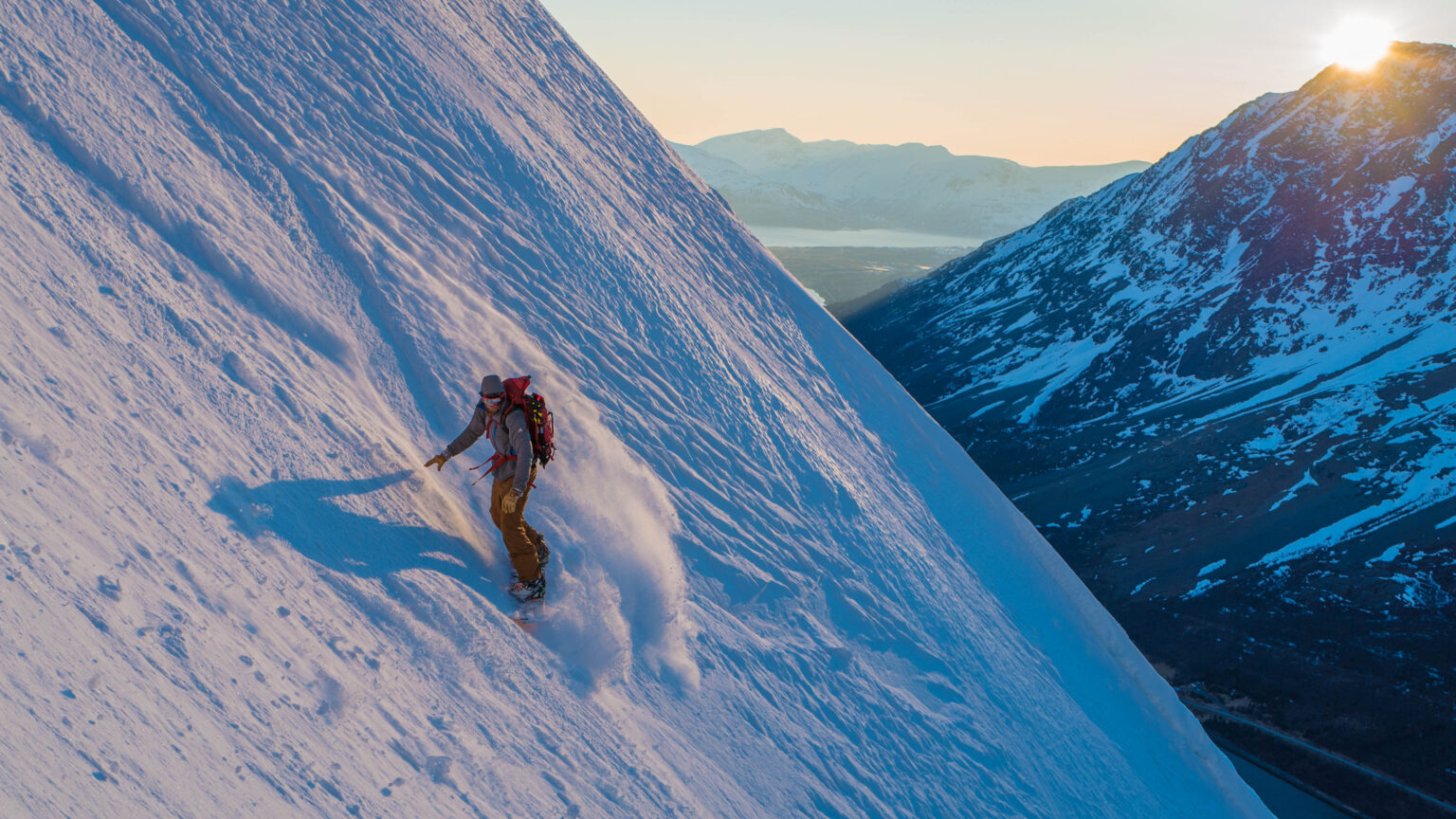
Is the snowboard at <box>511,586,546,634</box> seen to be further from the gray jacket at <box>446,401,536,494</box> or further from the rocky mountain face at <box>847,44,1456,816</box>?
the rocky mountain face at <box>847,44,1456,816</box>

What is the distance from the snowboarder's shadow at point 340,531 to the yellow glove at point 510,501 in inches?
23.4

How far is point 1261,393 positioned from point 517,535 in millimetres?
51225

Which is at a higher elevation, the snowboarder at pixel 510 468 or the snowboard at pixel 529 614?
the snowboarder at pixel 510 468

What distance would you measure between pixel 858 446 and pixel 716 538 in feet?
12.8

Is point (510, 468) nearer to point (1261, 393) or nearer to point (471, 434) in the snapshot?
point (471, 434)

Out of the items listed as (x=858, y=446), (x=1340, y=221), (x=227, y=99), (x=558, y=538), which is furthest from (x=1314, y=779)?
(x=1340, y=221)

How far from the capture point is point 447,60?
39.0 ft

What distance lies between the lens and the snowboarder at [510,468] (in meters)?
6.24

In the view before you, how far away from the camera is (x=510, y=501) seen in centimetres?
625

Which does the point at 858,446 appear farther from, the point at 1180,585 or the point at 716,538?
the point at 1180,585

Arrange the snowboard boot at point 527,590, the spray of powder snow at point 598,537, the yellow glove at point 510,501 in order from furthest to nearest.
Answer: the spray of powder snow at point 598,537 → the snowboard boot at point 527,590 → the yellow glove at point 510,501

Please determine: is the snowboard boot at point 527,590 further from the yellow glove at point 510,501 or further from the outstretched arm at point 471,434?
the outstretched arm at point 471,434

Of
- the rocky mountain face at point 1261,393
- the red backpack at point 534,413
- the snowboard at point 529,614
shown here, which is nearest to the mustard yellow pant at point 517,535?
the snowboard at point 529,614

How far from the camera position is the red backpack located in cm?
631
